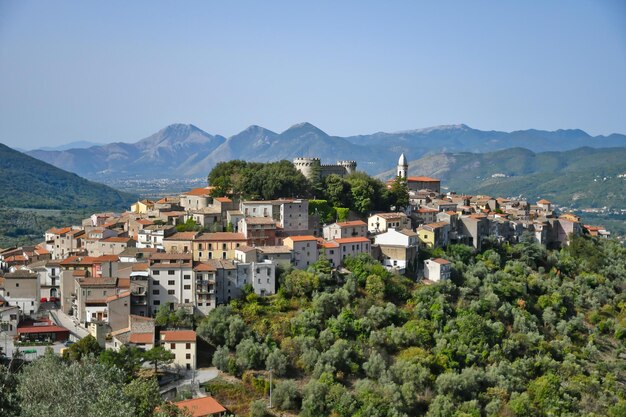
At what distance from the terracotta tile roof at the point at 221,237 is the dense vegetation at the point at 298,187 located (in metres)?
7.03

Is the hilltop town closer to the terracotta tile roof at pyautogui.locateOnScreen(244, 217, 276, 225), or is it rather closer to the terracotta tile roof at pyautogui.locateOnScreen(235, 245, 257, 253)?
the terracotta tile roof at pyautogui.locateOnScreen(235, 245, 257, 253)

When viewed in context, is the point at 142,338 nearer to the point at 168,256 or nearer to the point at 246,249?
the point at 168,256

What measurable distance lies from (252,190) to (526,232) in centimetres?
2349

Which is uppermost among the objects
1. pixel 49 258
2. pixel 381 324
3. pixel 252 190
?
pixel 252 190

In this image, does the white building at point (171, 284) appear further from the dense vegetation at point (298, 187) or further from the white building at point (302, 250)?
the dense vegetation at point (298, 187)

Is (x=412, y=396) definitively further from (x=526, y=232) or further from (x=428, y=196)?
(x=428, y=196)

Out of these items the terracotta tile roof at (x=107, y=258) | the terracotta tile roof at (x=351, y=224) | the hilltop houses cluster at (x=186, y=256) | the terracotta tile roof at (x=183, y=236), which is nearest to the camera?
the hilltop houses cluster at (x=186, y=256)

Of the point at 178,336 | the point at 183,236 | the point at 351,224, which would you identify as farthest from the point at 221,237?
the point at 351,224

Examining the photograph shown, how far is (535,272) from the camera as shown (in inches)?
2012

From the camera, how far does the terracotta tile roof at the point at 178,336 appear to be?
107 ft

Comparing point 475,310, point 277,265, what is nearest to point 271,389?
point 277,265

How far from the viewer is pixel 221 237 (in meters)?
40.8

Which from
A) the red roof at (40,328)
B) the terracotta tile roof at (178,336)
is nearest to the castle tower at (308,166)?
the terracotta tile roof at (178,336)

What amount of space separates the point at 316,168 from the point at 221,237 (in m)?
14.8
